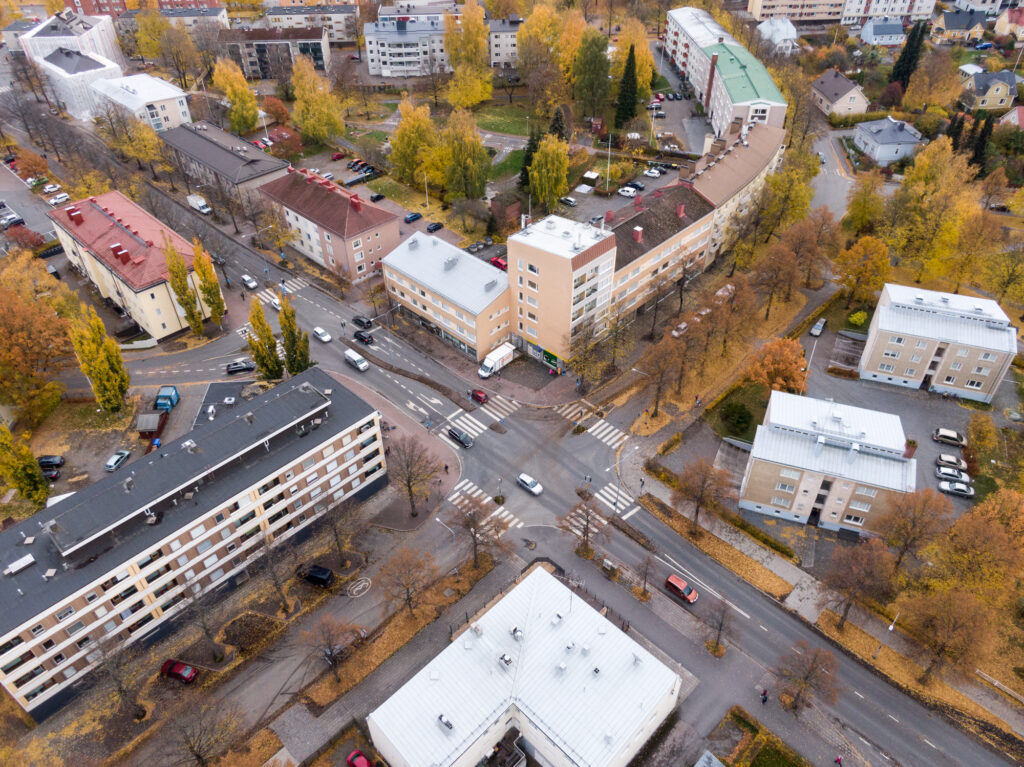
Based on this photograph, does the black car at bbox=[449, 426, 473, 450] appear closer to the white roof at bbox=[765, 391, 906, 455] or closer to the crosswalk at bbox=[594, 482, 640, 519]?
the crosswalk at bbox=[594, 482, 640, 519]

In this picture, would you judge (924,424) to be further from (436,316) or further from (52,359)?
(52,359)

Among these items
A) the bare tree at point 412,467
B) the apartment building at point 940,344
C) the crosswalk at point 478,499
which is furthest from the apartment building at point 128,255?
the apartment building at point 940,344

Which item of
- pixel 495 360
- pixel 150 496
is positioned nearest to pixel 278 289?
pixel 495 360

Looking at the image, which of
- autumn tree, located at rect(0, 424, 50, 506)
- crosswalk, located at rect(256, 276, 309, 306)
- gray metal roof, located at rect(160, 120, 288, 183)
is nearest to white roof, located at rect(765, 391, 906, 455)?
crosswalk, located at rect(256, 276, 309, 306)

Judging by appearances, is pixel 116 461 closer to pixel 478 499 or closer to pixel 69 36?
pixel 478 499

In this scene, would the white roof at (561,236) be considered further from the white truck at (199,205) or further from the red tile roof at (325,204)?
the white truck at (199,205)

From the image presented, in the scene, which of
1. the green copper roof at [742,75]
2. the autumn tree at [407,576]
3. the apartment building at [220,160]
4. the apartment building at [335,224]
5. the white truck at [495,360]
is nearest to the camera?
the autumn tree at [407,576]
